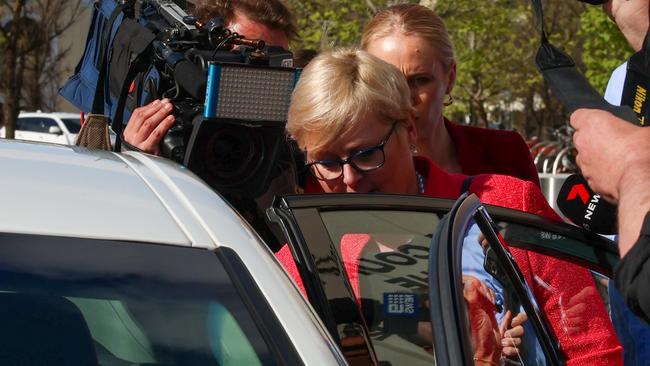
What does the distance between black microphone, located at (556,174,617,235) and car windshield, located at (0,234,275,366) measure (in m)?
1.22

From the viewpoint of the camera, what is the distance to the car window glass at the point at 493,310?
80.0 inches

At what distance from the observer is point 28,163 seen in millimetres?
1910

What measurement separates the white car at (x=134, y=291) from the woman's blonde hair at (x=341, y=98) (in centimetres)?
92

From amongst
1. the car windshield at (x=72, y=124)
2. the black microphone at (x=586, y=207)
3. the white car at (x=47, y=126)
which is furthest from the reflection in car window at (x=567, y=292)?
the car windshield at (x=72, y=124)

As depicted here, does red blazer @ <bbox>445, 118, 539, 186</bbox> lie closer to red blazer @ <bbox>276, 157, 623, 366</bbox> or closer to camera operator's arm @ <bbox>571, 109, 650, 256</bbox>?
red blazer @ <bbox>276, 157, 623, 366</bbox>

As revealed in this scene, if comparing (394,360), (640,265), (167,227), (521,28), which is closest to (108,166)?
(167,227)

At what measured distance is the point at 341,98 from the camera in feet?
8.71

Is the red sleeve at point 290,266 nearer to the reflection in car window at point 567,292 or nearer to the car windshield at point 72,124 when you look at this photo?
the reflection in car window at point 567,292

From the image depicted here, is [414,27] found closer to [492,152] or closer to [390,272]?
[492,152]

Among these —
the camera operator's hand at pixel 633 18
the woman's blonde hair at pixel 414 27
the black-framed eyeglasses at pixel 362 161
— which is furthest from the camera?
the woman's blonde hair at pixel 414 27

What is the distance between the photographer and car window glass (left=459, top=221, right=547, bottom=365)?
2.03 metres

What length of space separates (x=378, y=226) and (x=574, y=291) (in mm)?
518

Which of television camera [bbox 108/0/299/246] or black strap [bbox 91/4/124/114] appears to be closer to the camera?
television camera [bbox 108/0/299/246]

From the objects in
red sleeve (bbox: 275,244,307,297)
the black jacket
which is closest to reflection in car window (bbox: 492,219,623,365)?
red sleeve (bbox: 275,244,307,297)
